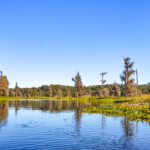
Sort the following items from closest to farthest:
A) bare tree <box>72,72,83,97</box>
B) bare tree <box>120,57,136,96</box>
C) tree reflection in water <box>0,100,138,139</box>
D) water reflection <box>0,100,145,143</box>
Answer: water reflection <box>0,100,145,143</box>, tree reflection in water <box>0,100,138,139</box>, bare tree <box>120,57,136,96</box>, bare tree <box>72,72,83,97</box>

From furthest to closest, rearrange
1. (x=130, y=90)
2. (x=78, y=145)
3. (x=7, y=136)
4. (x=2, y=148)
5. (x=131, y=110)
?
(x=130, y=90), (x=131, y=110), (x=7, y=136), (x=78, y=145), (x=2, y=148)

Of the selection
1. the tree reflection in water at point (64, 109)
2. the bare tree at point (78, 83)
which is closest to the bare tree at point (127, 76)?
the tree reflection in water at point (64, 109)

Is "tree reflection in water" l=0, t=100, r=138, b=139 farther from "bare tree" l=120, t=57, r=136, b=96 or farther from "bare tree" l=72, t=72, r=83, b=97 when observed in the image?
"bare tree" l=72, t=72, r=83, b=97

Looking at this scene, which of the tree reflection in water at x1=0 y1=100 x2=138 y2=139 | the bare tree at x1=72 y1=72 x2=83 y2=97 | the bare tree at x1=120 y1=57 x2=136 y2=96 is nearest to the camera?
the tree reflection in water at x1=0 y1=100 x2=138 y2=139

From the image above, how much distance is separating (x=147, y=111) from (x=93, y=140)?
63.7 feet

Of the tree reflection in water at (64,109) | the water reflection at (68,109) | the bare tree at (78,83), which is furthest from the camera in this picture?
the bare tree at (78,83)

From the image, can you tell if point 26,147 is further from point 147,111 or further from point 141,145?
point 147,111

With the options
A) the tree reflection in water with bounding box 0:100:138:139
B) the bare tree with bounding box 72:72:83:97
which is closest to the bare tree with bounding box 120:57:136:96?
the tree reflection in water with bounding box 0:100:138:139

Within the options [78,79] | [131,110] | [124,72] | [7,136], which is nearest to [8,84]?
[78,79]

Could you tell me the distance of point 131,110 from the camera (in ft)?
115

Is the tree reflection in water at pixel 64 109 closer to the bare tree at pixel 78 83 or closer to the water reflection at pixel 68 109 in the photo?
the water reflection at pixel 68 109

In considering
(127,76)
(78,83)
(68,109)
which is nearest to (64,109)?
Result: (68,109)

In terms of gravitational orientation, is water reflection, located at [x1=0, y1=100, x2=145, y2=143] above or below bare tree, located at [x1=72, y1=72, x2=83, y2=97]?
below

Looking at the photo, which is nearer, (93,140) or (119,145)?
(119,145)
